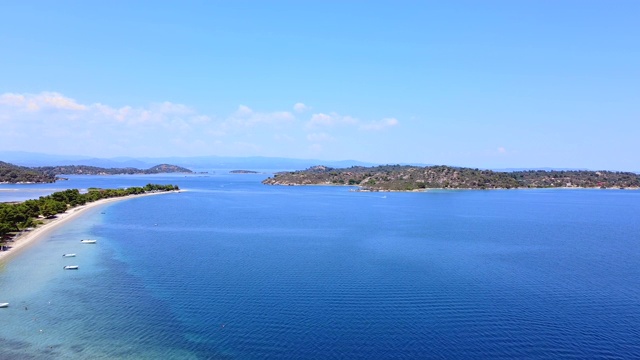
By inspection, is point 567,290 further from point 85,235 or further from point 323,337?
point 85,235

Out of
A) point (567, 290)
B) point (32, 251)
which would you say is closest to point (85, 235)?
point (32, 251)

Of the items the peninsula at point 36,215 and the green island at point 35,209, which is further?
the green island at point 35,209

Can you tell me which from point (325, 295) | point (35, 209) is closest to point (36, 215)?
point (35, 209)

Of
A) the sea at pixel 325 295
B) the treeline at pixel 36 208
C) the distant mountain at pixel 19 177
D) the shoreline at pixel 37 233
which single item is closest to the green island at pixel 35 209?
the treeline at pixel 36 208

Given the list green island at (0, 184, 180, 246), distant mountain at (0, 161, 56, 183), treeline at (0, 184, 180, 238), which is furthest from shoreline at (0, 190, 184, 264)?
distant mountain at (0, 161, 56, 183)

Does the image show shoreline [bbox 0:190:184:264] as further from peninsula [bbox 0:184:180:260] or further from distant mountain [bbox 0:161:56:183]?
distant mountain [bbox 0:161:56:183]

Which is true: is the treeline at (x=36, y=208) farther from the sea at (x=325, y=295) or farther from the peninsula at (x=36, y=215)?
the sea at (x=325, y=295)

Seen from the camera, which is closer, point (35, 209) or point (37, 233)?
point (37, 233)

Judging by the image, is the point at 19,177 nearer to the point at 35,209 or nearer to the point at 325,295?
the point at 35,209
